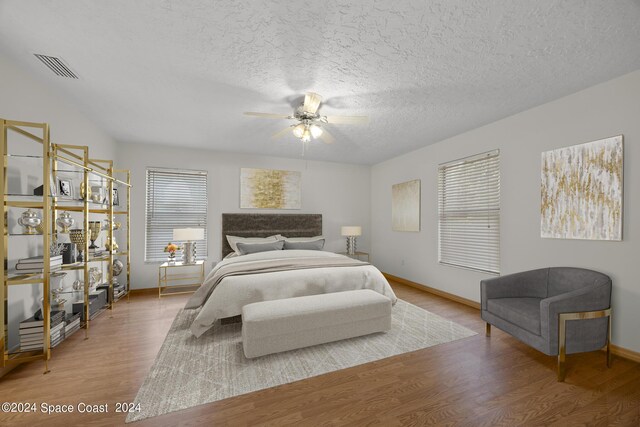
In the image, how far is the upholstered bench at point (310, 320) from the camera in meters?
2.29

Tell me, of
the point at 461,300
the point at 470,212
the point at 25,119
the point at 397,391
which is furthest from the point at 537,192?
the point at 25,119

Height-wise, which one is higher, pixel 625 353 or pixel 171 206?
pixel 171 206

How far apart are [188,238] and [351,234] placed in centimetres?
314

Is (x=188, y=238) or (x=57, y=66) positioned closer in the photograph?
(x=57, y=66)

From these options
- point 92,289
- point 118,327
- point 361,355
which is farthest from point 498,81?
point 92,289

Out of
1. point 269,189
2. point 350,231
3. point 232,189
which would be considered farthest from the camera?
point 350,231

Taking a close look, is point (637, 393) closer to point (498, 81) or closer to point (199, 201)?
point (498, 81)

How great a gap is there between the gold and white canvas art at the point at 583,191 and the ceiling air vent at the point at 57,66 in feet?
16.5

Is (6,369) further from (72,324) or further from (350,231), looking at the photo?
(350,231)

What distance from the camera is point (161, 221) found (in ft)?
15.1

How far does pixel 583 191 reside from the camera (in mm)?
2594

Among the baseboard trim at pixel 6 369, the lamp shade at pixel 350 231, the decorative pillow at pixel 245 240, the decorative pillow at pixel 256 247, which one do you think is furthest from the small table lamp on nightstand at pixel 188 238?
the lamp shade at pixel 350 231

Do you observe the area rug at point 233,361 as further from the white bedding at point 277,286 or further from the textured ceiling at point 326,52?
the textured ceiling at point 326,52

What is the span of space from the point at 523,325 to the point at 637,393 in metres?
0.74
